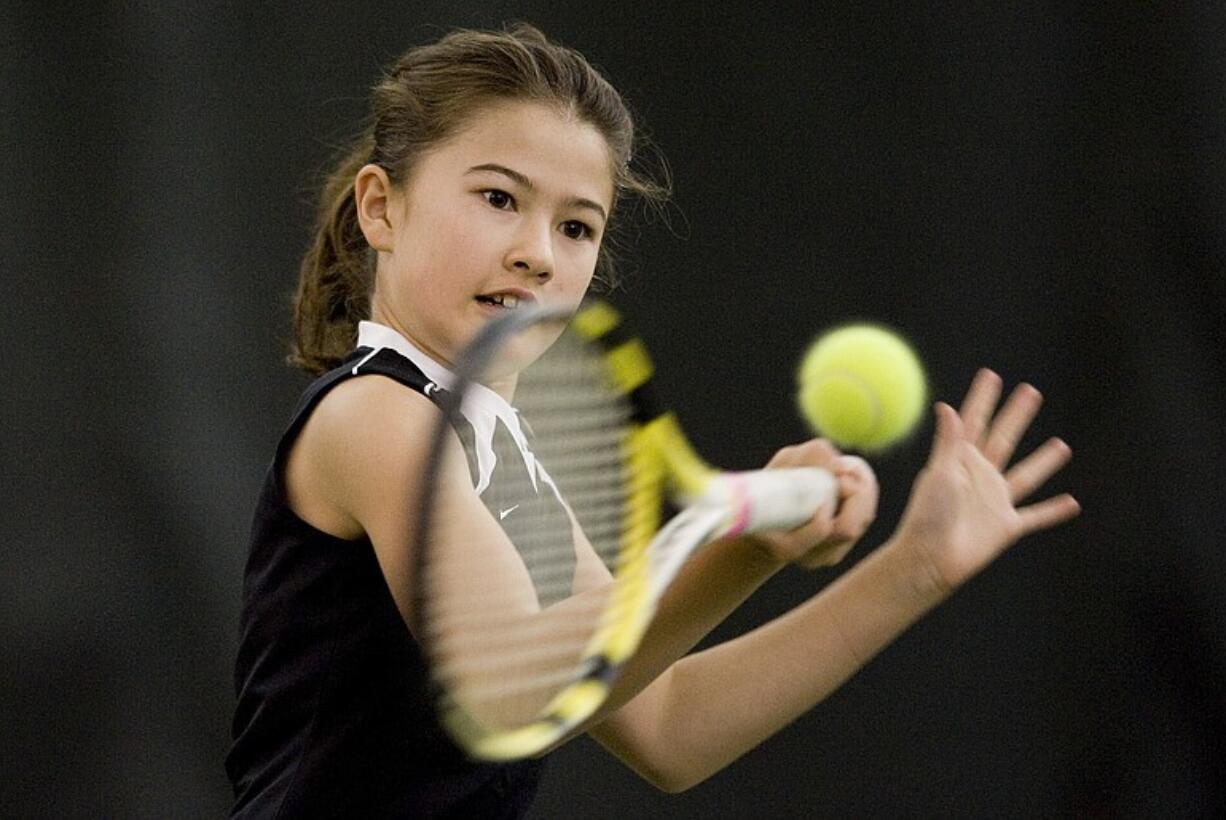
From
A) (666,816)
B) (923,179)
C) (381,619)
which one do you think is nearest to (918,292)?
(923,179)

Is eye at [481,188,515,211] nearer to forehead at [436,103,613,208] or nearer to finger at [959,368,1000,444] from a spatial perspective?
forehead at [436,103,613,208]

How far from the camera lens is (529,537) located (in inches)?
50.2

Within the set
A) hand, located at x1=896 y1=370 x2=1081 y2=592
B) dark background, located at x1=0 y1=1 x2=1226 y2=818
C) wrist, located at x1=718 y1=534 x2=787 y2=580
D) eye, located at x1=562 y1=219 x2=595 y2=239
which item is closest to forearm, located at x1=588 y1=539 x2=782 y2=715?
wrist, located at x1=718 y1=534 x2=787 y2=580

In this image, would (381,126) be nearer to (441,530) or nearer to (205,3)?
(441,530)

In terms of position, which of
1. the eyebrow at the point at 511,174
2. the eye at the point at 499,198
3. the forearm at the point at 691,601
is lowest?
the forearm at the point at 691,601

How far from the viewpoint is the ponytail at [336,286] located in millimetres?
1692

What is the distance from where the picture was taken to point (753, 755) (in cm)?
247

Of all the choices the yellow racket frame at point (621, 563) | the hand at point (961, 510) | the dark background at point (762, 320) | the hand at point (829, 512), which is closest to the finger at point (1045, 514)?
the hand at point (961, 510)

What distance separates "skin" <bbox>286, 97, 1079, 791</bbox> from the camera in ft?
4.12

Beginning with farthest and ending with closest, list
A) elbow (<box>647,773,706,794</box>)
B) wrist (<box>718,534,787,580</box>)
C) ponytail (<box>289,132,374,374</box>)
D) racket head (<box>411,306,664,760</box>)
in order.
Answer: ponytail (<box>289,132,374,374</box>) → elbow (<box>647,773,706,794</box>) → wrist (<box>718,534,787,580</box>) → racket head (<box>411,306,664,760</box>)

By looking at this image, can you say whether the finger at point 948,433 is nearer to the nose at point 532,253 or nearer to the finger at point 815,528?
the finger at point 815,528

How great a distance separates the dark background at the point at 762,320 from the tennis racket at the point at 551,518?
3.78 feet

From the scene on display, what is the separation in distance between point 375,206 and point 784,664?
54 centimetres

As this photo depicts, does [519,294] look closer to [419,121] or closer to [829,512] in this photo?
[419,121]
